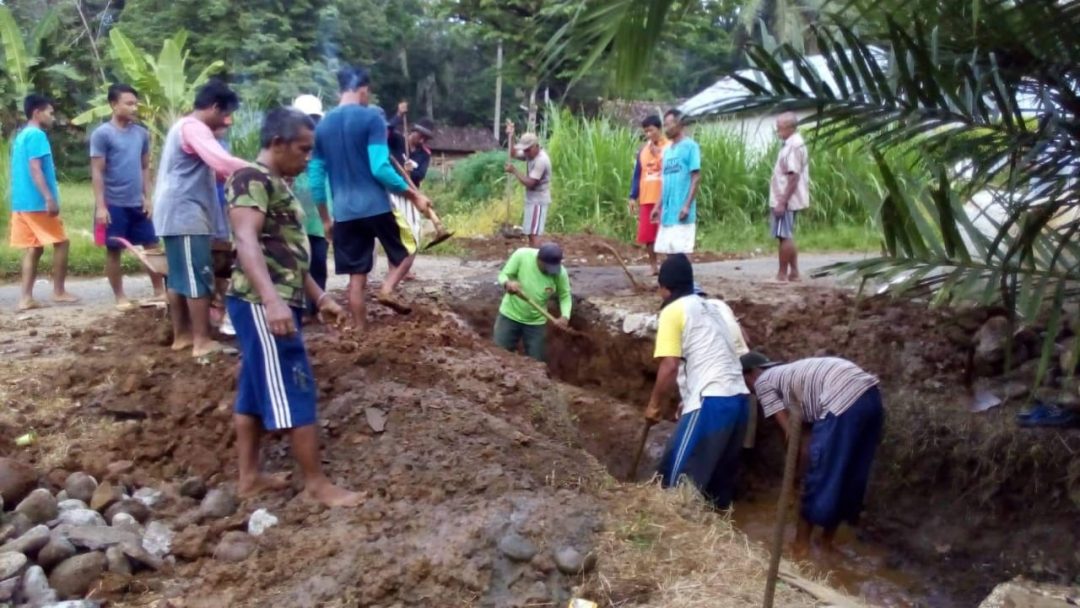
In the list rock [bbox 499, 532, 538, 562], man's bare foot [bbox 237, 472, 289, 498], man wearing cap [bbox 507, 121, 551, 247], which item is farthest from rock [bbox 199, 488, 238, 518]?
man wearing cap [bbox 507, 121, 551, 247]

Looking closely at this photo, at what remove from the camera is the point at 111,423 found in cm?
468

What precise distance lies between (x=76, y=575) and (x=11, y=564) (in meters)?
0.21

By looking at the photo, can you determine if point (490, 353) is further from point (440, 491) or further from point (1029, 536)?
point (1029, 536)

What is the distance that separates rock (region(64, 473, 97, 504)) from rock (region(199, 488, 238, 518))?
0.46 m

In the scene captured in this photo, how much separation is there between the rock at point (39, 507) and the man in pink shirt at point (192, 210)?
1.58 metres

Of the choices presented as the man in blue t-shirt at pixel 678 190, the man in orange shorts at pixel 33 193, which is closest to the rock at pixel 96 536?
the man in orange shorts at pixel 33 193

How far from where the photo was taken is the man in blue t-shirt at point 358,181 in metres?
5.67

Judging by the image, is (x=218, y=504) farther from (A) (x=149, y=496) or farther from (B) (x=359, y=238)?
(B) (x=359, y=238)

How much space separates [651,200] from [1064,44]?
236 inches

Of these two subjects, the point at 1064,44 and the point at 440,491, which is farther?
the point at 440,491

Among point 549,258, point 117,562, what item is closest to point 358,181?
point 549,258

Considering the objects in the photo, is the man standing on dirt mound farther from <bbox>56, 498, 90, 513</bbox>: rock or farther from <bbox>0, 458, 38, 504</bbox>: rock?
<bbox>0, 458, 38, 504</bbox>: rock

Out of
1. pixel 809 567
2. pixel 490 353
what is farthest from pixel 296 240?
pixel 809 567

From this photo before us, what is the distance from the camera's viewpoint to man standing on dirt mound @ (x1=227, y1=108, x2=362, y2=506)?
3652 mm
